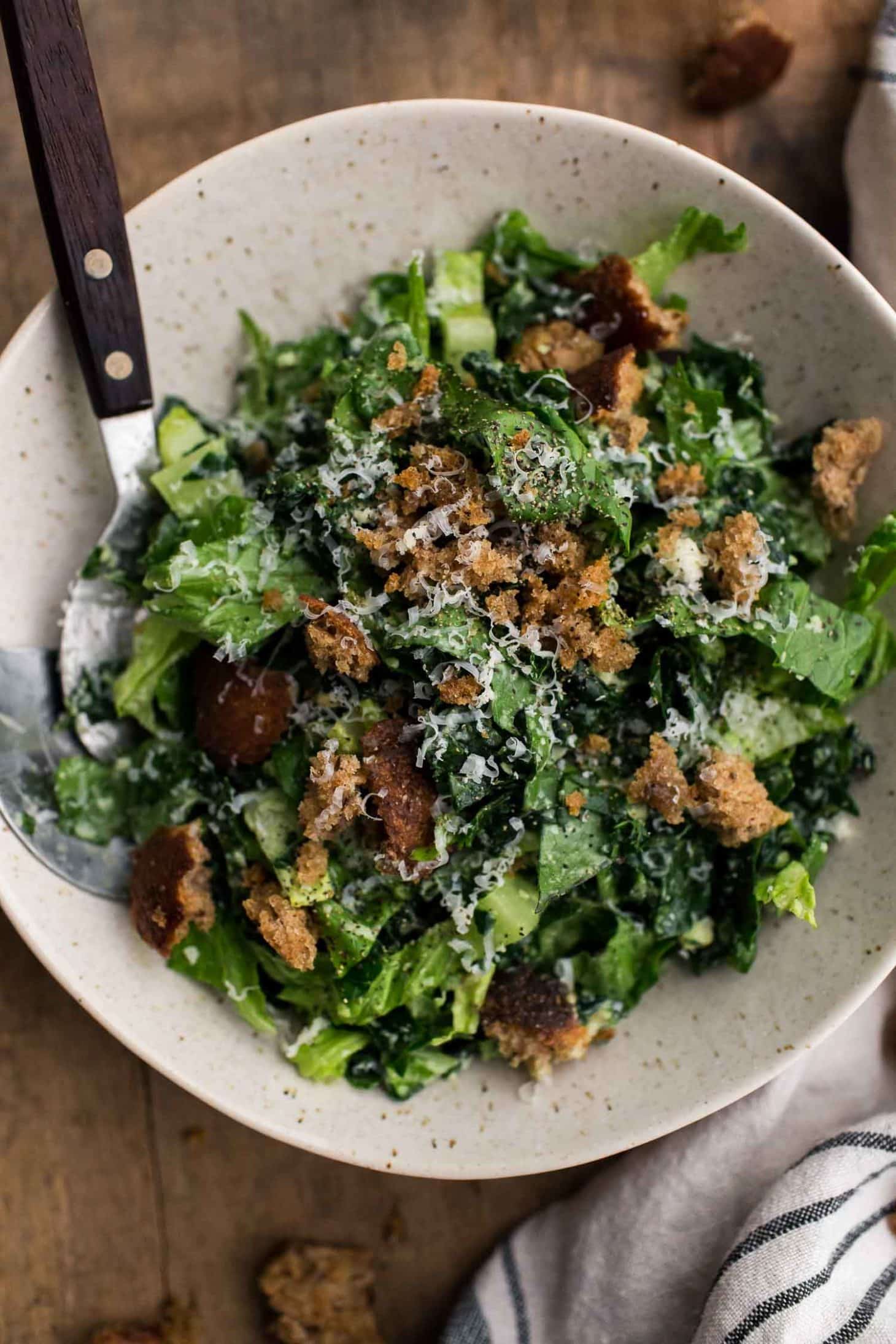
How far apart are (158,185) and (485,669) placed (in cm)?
232

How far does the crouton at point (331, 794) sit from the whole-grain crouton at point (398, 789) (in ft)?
0.17

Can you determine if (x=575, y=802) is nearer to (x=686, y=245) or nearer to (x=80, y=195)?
(x=686, y=245)

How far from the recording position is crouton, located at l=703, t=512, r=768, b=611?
3.08 metres

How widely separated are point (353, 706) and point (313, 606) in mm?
311

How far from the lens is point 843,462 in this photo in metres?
3.35

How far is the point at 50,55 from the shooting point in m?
2.92

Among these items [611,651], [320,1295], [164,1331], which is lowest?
[164,1331]

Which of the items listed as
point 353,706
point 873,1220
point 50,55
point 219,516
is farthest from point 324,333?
point 873,1220

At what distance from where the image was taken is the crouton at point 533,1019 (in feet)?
10.9

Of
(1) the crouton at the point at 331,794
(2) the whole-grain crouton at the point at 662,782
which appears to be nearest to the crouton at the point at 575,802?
(2) the whole-grain crouton at the point at 662,782

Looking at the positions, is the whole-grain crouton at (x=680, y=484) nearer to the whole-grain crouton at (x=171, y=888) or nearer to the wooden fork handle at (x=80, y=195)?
the wooden fork handle at (x=80, y=195)

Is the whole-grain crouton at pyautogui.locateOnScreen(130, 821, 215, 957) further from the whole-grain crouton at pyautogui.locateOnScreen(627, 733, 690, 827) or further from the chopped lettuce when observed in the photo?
the chopped lettuce

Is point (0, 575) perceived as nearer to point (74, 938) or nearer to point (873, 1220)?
point (74, 938)

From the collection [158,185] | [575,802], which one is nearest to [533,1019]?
[575,802]
